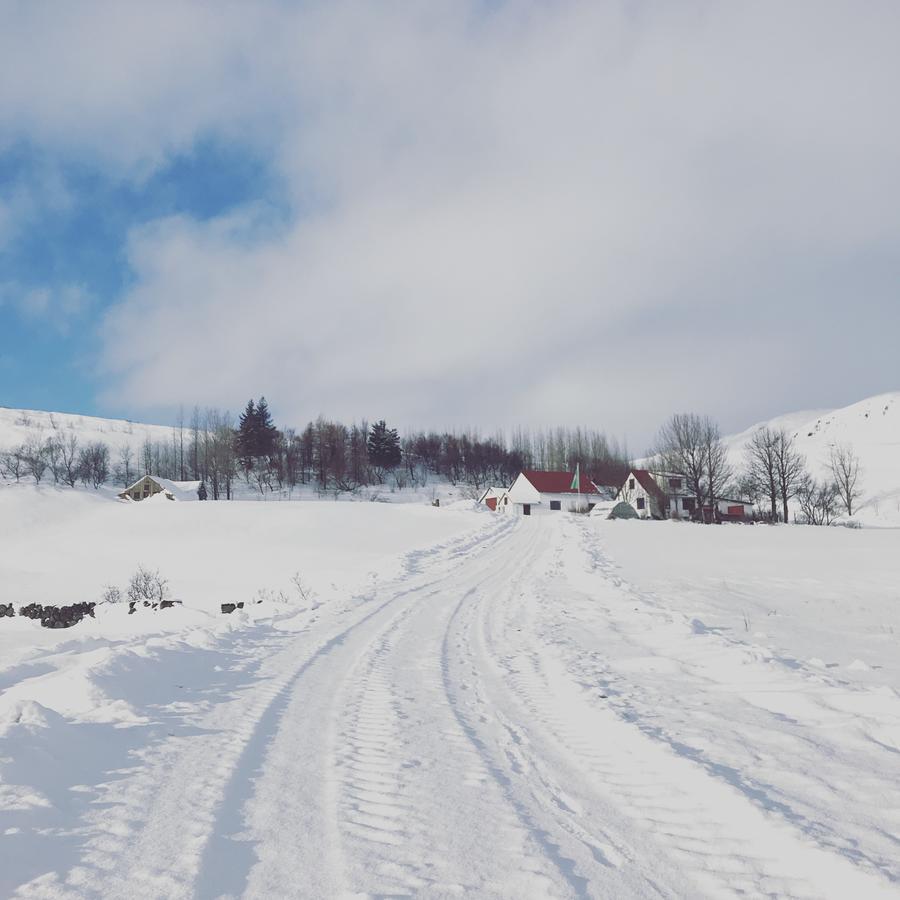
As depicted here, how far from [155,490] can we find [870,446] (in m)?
155

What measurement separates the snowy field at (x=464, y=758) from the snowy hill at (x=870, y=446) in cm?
6721

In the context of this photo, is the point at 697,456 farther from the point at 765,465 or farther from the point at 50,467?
the point at 50,467

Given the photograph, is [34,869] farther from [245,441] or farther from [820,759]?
[245,441]

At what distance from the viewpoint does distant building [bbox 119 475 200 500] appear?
7506 cm

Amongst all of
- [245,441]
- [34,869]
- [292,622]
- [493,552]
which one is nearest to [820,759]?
[34,869]

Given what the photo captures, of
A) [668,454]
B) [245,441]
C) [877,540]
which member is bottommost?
[877,540]

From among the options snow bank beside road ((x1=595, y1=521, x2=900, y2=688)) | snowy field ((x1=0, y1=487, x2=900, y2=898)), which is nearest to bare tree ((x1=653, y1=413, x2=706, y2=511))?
snow bank beside road ((x1=595, y1=521, x2=900, y2=688))

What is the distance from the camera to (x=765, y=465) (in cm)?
6334

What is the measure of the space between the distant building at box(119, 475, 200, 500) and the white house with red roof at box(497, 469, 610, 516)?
4242 centimetres

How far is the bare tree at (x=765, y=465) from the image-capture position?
204 ft

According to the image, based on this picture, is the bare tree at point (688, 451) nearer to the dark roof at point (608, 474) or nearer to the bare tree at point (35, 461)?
the dark roof at point (608, 474)

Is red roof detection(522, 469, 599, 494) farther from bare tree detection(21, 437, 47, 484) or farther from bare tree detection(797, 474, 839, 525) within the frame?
bare tree detection(21, 437, 47, 484)

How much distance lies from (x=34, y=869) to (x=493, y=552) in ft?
79.6

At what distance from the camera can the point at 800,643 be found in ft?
29.8
